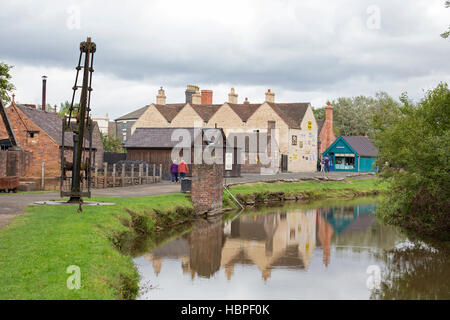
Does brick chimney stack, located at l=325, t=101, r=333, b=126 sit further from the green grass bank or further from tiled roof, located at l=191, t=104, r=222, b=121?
the green grass bank

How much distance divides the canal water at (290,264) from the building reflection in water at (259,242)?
0.10 ft

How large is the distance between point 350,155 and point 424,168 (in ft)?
172

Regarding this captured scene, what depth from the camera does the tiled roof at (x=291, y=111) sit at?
223ft

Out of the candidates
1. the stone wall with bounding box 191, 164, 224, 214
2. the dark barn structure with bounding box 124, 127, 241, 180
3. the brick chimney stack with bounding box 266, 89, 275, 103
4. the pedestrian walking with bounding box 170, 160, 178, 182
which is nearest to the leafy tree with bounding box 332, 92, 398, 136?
the brick chimney stack with bounding box 266, 89, 275, 103

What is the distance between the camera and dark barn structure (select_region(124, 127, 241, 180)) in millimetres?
45156

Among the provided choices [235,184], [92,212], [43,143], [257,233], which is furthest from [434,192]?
[43,143]

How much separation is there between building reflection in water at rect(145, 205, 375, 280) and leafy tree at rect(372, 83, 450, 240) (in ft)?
10.3

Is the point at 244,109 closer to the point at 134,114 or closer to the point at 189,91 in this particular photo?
the point at 189,91

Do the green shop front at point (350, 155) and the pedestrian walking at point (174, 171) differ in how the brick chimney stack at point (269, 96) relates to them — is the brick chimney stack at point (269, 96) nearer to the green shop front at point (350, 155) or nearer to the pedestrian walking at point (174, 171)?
the green shop front at point (350, 155)

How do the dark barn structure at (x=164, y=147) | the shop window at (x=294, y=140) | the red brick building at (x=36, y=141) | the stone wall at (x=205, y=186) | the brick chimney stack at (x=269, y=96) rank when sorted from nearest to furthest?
the stone wall at (x=205, y=186), the red brick building at (x=36, y=141), the dark barn structure at (x=164, y=147), the shop window at (x=294, y=140), the brick chimney stack at (x=269, y=96)

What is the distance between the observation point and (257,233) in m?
23.7

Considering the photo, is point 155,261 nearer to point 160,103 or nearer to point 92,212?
point 92,212

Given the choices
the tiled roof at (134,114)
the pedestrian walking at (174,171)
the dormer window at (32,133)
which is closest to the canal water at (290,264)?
the pedestrian walking at (174,171)
